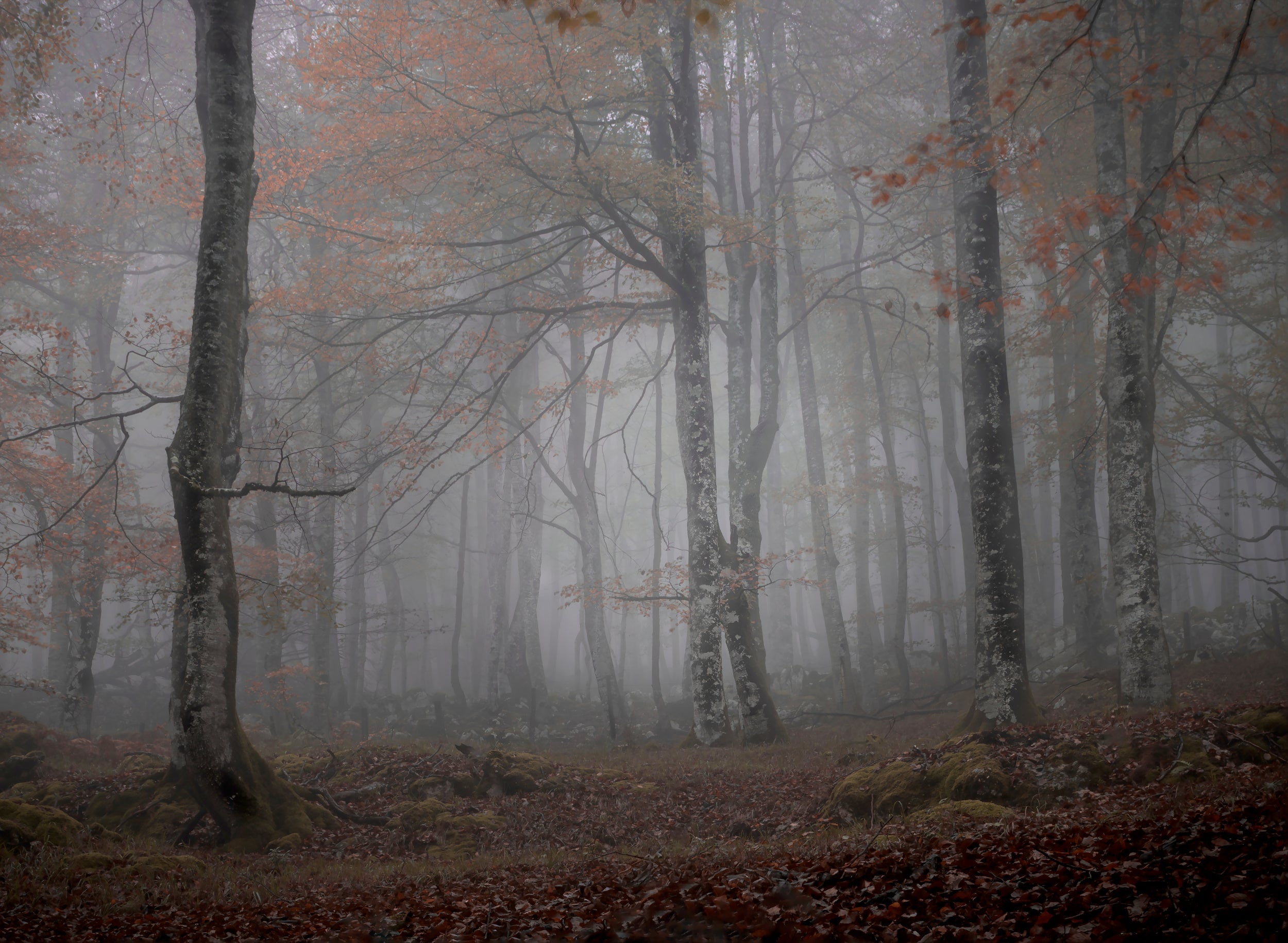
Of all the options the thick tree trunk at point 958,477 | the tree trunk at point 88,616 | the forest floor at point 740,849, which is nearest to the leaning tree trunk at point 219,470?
the forest floor at point 740,849

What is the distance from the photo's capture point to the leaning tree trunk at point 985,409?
29.7 ft

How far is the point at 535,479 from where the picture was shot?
2431 cm

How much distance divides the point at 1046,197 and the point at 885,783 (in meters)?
16.2

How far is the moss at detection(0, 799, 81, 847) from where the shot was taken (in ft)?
20.3

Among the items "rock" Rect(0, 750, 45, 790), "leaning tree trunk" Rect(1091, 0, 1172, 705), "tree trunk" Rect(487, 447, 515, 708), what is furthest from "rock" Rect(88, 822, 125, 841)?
"tree trunk" Rect(487, 447, 515, 708)

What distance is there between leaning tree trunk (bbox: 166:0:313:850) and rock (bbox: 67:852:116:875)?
1.29m

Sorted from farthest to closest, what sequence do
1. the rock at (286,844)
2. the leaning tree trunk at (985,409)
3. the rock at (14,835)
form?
1. the leaning tree trunk at (985,409)
2. the rock at (286,844)
3. the rock at (14,835)

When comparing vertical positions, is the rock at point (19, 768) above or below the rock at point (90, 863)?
below

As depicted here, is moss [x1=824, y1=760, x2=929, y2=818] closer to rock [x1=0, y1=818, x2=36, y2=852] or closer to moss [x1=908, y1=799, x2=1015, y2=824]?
moss [x1=908, y1=799, x2=1015, y2=824]

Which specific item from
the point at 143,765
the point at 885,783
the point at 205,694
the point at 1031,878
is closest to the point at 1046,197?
the point at 885,783

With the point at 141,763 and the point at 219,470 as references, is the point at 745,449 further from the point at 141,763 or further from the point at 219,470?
the point at 141,763

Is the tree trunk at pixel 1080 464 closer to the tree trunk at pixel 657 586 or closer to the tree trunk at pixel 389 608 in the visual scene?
the tree trunk at pixel 657 586

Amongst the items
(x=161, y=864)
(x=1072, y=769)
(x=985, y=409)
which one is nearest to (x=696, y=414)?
(x=985, y=409)

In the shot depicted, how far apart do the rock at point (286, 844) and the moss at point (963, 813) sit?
583 cm
